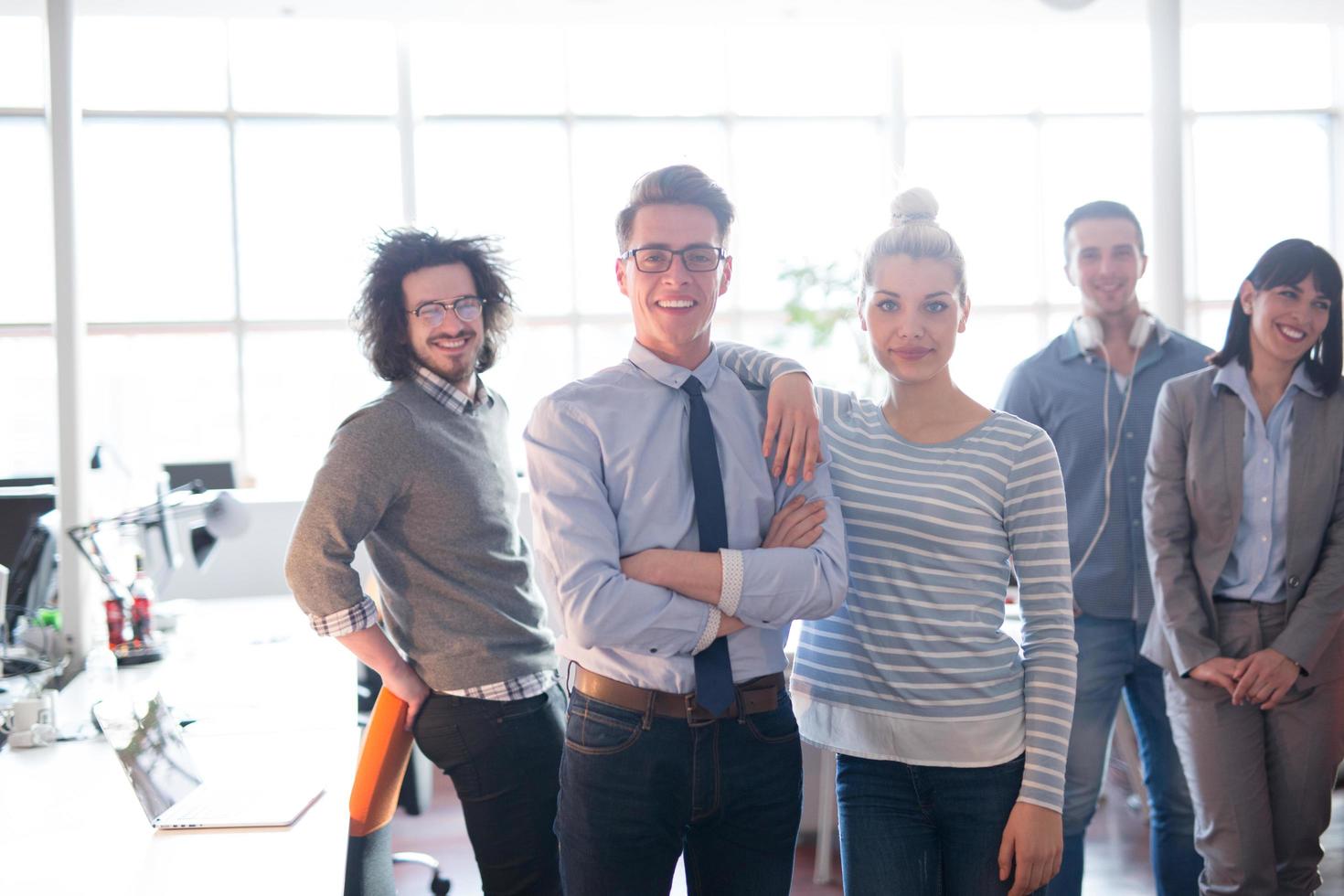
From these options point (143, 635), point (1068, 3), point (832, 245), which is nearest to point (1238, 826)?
point (143, 635)

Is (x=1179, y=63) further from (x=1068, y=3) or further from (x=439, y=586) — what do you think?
(x=439, y=586)

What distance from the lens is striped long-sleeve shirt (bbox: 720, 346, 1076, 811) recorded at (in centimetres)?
168

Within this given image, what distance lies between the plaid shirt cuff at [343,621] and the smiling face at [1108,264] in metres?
1.89

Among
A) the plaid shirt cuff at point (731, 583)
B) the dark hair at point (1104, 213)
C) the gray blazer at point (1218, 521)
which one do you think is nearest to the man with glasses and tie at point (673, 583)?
the plaid shirt cuff at point (731, 583)

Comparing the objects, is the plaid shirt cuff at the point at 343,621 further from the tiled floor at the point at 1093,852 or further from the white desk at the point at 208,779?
the tiled floor at the point at 1093,852

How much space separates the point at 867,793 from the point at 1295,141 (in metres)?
8.50

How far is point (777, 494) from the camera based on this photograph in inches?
68.4

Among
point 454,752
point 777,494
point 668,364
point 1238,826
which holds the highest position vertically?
point 668,364

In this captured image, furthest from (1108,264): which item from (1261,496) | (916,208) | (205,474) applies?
(205,474)

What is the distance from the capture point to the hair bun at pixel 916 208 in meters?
1.80

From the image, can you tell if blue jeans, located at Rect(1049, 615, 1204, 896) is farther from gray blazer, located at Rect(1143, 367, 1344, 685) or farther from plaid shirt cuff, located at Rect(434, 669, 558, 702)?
plaid shirt cuff, located at Rect(434, 669, 558, 702)

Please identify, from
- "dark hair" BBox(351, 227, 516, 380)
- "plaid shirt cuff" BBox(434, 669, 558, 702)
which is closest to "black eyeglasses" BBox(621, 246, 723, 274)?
"dark hair" BBox(351, 227, 516, 380)

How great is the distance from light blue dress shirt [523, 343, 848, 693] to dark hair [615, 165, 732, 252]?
0.71 ft

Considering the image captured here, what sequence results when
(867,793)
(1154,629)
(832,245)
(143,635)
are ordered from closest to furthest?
1. (867,793)
2. (1154,629)
3. (143,635)
4. (832,245)
